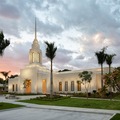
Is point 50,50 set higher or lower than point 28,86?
higher

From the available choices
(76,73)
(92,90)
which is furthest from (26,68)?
(92,90)

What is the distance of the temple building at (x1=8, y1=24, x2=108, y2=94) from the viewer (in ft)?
143

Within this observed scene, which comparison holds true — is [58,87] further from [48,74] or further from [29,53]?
[29,53]

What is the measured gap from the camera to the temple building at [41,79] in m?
43.4

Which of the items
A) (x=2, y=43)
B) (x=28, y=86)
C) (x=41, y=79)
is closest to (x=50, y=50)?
(x=2, y=43)

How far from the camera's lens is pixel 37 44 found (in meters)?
52.4

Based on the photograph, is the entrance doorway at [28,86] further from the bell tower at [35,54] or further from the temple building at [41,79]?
the bell tower at [35,54]

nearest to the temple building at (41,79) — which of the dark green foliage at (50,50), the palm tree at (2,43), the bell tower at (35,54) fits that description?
the bell tower at (35,54)

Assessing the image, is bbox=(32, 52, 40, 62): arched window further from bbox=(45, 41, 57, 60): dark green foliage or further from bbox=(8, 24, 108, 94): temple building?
bbox=(45, 41, 57, 60): dark green foliage

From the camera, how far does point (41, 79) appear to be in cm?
4781

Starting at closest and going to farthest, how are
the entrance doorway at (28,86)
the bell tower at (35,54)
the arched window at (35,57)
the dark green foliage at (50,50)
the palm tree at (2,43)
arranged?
1. the palm tree at (2,43)
2. the dark green foliage at (50,50)
3. the entrance doorway at (28,86)
4. the arched window at (35,57)
5. the bell tower at (35,54)

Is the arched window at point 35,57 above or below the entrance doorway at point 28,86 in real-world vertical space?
above

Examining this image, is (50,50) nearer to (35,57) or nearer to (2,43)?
(2,43)

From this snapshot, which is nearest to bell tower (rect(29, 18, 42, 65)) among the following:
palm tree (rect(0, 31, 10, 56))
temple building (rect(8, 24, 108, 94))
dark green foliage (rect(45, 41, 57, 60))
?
temple building (rect(8, 24, 108, 94))
